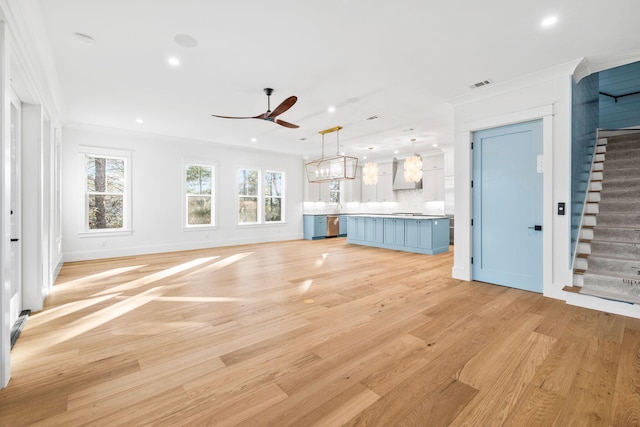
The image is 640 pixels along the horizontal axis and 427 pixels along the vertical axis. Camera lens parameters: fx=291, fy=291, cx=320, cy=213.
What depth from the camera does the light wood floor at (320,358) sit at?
1655 mm

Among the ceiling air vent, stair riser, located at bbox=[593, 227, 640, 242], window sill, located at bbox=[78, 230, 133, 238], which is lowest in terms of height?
window sill, located at bbox=[78, 230, 133, 238]

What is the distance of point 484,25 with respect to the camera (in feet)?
8.86

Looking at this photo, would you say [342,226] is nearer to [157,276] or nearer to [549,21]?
[157,276]

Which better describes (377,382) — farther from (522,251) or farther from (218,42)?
(218,42)

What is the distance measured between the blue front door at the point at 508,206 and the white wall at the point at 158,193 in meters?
6.14

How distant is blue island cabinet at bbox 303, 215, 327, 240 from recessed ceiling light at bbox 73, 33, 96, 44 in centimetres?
724

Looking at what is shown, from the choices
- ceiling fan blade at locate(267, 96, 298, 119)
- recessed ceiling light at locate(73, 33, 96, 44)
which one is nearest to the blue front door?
ceiling fan blade at locate(267, 96, 298, 119)

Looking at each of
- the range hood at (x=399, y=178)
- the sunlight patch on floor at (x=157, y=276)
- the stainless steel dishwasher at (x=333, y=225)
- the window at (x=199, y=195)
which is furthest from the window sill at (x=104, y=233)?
the range hood at (x=399, y=178)

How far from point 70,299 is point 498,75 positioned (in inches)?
236

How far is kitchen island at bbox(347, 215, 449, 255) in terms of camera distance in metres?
6.73

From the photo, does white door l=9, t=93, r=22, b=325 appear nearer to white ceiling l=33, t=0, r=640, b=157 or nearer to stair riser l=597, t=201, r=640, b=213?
white ceiling l=33, t=0, r=640, b=157

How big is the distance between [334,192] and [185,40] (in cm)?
830

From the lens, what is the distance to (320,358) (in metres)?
2.22

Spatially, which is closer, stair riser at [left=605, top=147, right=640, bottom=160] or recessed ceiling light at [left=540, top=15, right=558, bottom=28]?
recessed ceiling light at [left=540, top=15, right=558, bottom=28]
